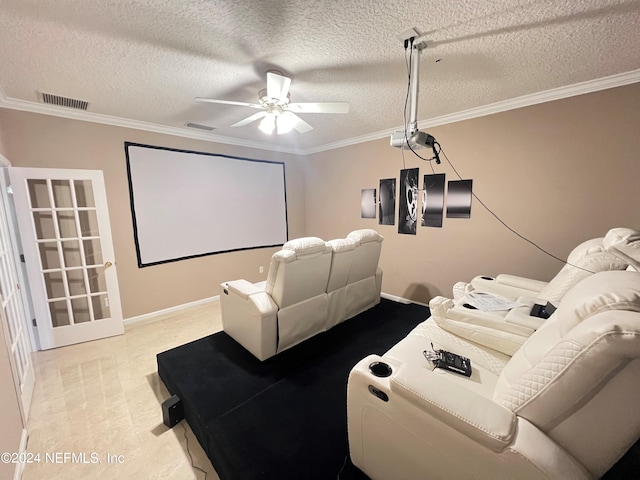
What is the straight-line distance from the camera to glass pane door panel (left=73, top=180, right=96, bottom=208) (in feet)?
9.34

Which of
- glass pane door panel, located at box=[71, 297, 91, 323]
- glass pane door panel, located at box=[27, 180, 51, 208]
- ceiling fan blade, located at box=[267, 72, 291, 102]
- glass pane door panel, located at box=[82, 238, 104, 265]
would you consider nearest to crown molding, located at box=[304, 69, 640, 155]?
ceiling fan blade, located at box=[267, 72, 291, 102]

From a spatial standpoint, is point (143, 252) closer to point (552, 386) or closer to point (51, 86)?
point (51, 86)

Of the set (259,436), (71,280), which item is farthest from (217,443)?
(71,280)

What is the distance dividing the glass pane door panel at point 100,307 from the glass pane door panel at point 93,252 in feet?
1.40

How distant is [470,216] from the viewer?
3.12 meters

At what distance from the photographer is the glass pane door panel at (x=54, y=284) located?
2793mm

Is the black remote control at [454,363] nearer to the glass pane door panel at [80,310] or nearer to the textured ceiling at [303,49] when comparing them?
the textured ceiling at [303,49]

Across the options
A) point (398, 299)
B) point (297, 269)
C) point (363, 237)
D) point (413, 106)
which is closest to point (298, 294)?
point (297, 269)

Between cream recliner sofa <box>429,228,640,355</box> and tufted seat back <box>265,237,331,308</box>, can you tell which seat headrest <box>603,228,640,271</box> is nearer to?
cream recliner sofa <box>429,228,640,355</box>

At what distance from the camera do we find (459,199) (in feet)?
10.4

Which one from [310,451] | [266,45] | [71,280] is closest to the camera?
[310,451]

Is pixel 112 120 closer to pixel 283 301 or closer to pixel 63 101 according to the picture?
pixel 63 101

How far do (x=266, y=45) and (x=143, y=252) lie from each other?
298 centimetres

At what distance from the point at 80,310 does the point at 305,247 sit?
289cm
